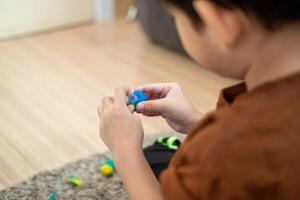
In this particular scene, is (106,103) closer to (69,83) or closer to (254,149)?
(254,149)

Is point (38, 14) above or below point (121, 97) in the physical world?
below

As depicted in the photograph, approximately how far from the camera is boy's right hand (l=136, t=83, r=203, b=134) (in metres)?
0.70

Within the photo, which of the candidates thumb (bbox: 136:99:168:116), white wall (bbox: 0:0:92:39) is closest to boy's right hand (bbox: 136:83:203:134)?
thumb (bbox: 136:99:168:116)

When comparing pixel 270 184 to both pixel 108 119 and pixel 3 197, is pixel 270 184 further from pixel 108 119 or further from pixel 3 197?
pixel 3 197

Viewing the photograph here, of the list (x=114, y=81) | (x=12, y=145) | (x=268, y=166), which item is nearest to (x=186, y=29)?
(x=268, y=166)

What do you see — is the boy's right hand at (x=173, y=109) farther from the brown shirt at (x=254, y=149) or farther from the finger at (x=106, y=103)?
the brown shirt at (x=254, y=149)

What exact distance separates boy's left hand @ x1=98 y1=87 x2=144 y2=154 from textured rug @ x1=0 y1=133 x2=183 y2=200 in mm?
403

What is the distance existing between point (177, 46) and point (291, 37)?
138 cm

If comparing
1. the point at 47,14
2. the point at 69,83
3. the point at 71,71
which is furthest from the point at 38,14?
the point at 69,83

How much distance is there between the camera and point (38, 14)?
210 cm

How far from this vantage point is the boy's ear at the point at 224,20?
401 mm

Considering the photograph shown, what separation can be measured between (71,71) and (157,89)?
3.22ft

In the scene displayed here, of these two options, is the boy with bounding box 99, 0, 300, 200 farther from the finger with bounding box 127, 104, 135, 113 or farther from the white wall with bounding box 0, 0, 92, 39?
the white wall with bounding box 0, 0, 92, 39

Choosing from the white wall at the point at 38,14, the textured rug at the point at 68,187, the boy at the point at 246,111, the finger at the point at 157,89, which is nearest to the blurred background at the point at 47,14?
the white wall at the point at 38,14
